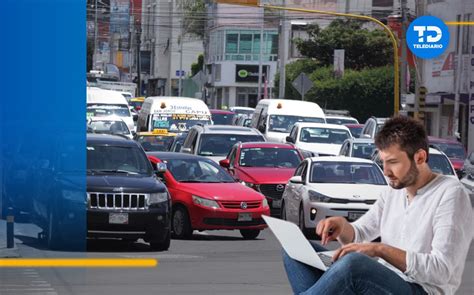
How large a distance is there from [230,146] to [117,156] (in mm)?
10213

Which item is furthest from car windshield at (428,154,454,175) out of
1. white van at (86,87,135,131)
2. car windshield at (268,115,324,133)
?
white van at (86,87,135,131)

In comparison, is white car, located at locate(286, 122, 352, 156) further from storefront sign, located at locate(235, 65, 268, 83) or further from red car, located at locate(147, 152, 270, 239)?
storefront sign, located at locate(235, 65, 268, 83)

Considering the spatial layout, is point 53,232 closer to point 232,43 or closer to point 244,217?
point 244,217

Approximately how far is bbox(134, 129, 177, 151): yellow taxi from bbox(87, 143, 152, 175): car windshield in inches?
523

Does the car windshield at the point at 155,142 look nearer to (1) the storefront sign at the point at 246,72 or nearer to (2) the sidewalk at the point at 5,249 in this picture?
(2) the sidewalk at the point at 5,249

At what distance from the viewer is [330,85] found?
213 ft

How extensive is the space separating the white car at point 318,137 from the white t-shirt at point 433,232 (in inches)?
1029

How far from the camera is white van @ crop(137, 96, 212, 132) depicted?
1489 inches

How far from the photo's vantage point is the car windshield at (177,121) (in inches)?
1481

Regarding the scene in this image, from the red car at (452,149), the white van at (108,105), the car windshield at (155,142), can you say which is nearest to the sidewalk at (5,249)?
the car windshield at (155,142)

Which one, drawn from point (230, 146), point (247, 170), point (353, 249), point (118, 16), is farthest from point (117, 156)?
point (118, 16)

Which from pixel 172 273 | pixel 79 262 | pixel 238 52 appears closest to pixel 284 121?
pixel 79 262

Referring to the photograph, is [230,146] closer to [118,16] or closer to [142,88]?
[118,16]
